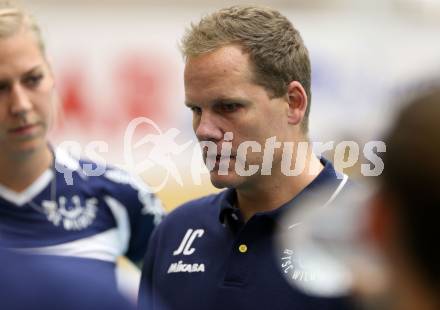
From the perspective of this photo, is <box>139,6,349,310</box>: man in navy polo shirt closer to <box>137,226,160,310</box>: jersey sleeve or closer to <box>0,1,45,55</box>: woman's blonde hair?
<box>137,226,160,310</box>: jersey sleeve

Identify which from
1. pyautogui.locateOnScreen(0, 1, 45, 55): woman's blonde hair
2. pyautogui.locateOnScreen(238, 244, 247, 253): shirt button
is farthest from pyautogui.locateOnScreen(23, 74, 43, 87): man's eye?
pyautogui.locateOnScreen(238, 244, 247, 253): shirt button

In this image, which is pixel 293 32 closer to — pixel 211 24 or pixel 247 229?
pixel 211 24

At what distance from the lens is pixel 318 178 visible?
7.52 feet

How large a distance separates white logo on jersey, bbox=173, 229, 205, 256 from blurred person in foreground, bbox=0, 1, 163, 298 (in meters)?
0.42

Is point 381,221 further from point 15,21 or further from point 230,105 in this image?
point 15,21

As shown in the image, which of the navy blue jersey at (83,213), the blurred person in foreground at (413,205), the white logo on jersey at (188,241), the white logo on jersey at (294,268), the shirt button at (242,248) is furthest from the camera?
the navy blue jersey at (83,213)

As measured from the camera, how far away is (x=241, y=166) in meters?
2.31

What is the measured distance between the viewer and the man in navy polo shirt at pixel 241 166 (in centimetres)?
222

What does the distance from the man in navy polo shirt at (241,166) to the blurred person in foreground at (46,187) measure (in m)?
0.37

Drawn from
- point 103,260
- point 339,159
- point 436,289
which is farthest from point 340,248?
point 339,159

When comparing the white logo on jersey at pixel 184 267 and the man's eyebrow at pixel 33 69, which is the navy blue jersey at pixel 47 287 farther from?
the man's eyebrow at pixel 33 69

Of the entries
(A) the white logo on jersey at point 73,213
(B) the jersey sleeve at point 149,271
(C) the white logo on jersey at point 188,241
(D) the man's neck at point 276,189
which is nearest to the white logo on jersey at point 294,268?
(D) the man's neck at point 276,189

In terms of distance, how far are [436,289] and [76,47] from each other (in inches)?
186

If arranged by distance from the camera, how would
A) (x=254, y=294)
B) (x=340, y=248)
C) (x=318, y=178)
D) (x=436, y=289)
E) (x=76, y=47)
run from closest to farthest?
(x=436, y=289) → (x=340, y=248) → (x=254, y=294) → (x=318, y=178) → (x=76, y=47)
